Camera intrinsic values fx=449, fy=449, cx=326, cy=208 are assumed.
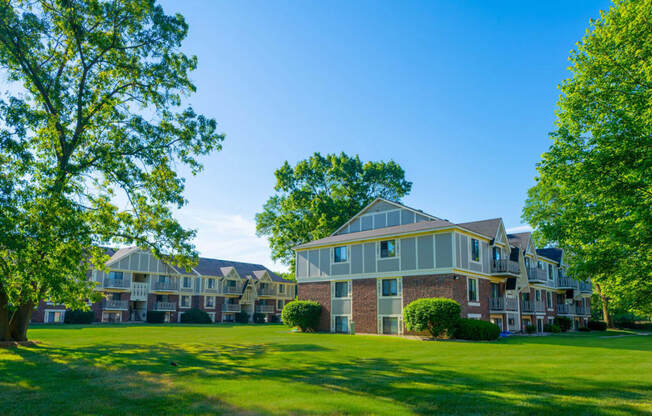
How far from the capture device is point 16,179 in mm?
15727

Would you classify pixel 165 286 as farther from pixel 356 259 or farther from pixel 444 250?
pixel 444 250

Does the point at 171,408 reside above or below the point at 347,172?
below

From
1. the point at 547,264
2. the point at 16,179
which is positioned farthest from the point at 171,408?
the point at 547,264

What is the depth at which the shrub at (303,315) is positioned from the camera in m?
33.0

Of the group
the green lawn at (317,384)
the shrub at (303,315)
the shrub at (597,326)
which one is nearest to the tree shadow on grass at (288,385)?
the green lawn at (317,384)

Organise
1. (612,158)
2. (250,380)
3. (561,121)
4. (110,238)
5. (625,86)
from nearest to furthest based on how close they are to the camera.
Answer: (250,380) < (612,158) < (625,86) < (561,121) < (110,238)

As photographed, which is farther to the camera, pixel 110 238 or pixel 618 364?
pixel 110 238

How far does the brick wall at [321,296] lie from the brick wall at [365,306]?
241cm

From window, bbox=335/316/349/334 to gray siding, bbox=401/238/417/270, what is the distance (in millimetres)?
6279

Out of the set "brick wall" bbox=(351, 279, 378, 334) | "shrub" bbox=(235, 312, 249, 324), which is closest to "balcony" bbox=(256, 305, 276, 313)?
"shrub" bbox=(235, 312, 249, 324)

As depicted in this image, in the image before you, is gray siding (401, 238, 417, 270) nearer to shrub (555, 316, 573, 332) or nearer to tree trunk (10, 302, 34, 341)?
shrub (555, 316, 573, 332)

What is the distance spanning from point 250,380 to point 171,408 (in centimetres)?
298

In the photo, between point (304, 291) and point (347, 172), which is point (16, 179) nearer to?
point (304, 291)

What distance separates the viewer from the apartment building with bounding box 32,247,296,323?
164 feet
